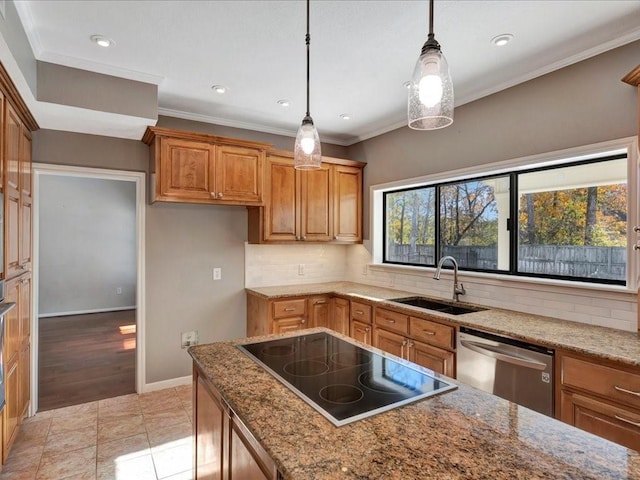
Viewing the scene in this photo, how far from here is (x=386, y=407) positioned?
1.20m

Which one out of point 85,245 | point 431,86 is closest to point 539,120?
point 431,86

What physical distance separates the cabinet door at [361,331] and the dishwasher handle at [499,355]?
1016mm

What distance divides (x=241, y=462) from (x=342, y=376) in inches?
18.9

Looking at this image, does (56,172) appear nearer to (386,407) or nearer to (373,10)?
(373,10)

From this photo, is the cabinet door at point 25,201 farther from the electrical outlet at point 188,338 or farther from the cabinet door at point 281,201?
the cabinet door at point 281,201

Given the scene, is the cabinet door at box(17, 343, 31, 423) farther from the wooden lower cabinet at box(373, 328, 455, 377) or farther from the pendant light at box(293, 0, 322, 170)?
the wooden lower cabinet at box(373, 328, 455, 377)

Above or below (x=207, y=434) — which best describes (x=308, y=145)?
above

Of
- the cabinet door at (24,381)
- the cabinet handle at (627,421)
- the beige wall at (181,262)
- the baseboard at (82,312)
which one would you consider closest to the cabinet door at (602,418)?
the cabinet handle at (627,421)

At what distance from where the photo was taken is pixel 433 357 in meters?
2.74

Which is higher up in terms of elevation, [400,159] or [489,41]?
[489,41]

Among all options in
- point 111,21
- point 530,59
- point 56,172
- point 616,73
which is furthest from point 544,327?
point 56,172

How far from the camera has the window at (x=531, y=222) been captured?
2428mm

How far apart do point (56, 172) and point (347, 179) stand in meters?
2.78

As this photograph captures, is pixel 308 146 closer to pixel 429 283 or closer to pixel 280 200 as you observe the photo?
pixel 280 200
